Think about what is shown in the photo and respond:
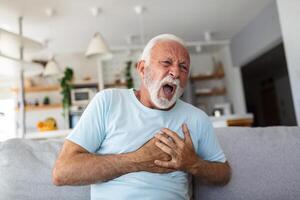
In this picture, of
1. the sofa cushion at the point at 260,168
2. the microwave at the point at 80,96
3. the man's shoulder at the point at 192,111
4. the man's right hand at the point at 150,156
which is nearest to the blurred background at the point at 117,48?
the microwave at the point at 80,96

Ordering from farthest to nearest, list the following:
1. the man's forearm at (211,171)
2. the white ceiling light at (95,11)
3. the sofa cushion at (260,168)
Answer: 1. the white ceiling light at (95,11)
2. the sofa cushion at (260,168)
3. the man's forearm at (211,171)

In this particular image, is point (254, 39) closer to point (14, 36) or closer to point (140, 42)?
point (140, 42)

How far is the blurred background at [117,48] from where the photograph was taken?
281cm

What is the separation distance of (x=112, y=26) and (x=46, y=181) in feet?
11.2

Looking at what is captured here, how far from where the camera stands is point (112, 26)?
164 inches

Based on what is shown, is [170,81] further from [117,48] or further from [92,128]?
[117,48]

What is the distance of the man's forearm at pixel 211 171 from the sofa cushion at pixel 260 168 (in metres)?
0.08

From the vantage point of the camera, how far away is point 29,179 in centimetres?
109

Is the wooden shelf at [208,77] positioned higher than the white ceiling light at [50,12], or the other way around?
the white ceiling light at [50,12]

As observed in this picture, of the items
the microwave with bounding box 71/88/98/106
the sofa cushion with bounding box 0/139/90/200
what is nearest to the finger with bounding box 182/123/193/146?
the sofa cushion with bounding box 0/139/90/200

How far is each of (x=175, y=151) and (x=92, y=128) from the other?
0.31 metres

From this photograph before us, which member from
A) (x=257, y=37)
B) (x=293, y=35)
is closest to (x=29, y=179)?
(x=293, y=35)

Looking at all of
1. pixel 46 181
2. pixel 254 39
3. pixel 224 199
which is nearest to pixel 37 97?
pixel 254 39

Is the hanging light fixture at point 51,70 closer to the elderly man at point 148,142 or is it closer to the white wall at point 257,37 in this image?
the elderly man at point 148,142
